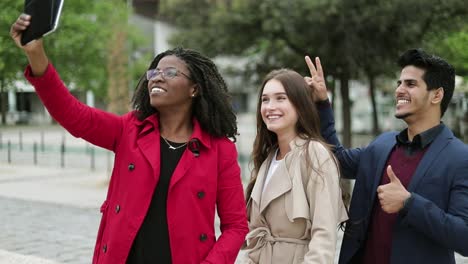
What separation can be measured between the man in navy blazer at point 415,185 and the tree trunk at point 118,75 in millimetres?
11226

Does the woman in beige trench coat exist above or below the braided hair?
below

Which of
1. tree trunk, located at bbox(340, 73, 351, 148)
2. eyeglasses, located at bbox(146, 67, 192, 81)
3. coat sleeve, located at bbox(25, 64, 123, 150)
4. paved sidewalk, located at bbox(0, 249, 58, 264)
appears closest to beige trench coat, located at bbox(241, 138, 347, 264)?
eyeglasses, located at bbox(146, 67, 192, 81)

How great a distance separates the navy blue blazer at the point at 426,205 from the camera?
2596mm

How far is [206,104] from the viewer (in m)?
2.85

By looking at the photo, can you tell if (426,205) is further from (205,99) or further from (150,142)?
(150,142)

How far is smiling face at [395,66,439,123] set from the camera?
9.29 ft

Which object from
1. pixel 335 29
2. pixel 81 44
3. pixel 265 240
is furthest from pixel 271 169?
pixel 81 44

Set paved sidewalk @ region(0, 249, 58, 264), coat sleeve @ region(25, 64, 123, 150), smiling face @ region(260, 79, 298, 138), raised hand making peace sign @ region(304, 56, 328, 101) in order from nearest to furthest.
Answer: coat sleeve @ region(25, 64, 123, 150)
smiling face @ region(260, 79, 298, 138)
raised hand making peace sign @ region(304, 56, 328, 101)
paved sidewalk @ region(0, 249, 58, 264)

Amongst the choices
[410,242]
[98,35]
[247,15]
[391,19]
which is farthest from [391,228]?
[98,35]

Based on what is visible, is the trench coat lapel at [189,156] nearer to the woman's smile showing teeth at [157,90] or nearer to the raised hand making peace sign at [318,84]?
the woman's smile showing teeth at [157,90]

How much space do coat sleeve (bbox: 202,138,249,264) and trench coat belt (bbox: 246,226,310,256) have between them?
151 millimetres

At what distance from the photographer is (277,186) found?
2.95m

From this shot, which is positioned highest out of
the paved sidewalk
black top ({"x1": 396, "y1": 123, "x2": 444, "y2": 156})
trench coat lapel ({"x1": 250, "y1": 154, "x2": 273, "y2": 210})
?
black top ({"x1": 396, "y1": 123, "x2": 444, "y2": 156})

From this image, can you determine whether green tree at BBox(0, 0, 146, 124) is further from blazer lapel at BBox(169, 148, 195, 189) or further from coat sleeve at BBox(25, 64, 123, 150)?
blazer lapel at BBox(169, 148, 195, 189)
